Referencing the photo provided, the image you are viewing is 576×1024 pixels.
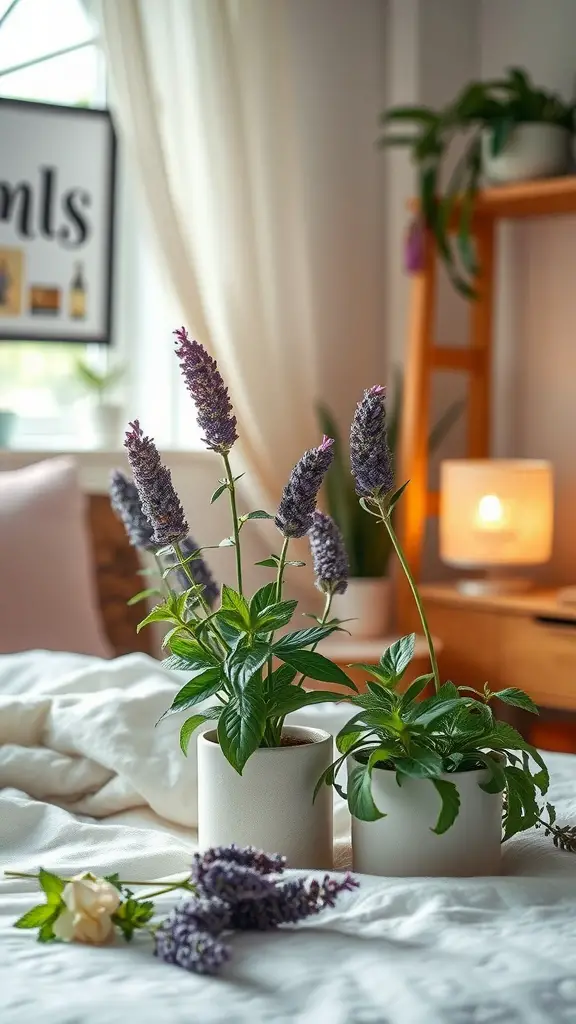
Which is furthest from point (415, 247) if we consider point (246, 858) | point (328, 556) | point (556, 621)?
point (246, 858)

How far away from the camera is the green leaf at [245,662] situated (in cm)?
→ 92

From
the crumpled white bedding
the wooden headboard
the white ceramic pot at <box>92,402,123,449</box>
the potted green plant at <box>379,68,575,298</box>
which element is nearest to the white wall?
the potted green plant at <box>379,68,575,298</box>

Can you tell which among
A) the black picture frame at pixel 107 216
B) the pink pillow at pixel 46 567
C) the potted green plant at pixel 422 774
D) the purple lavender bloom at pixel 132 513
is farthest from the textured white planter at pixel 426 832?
the black picture frame at pixel 107 216

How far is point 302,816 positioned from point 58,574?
1.47 m

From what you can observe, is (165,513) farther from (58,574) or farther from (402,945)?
(58,574)

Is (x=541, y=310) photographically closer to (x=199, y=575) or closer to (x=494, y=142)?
(x=494, y=142)

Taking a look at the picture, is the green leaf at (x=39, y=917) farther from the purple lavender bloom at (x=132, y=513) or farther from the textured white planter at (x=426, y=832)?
the purple lavender bloom at (x=132, y=513)

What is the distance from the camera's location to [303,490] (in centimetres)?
92

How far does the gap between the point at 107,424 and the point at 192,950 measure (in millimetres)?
2519

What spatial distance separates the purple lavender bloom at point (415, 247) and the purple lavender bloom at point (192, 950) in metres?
2.55

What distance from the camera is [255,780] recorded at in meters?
0.96

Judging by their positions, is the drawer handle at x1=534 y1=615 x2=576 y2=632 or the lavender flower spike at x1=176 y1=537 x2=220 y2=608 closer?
the lavender flower spike at x1=176 y1=537 x2=220 y2=608

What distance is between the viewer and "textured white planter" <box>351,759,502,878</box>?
916mm

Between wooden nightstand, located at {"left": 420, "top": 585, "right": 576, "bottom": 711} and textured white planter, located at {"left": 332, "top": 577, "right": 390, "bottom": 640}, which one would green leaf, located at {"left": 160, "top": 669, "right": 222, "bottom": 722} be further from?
textured white planter, located at {"left": 332, "top": 577, "right": 390, "bottom": 640}
